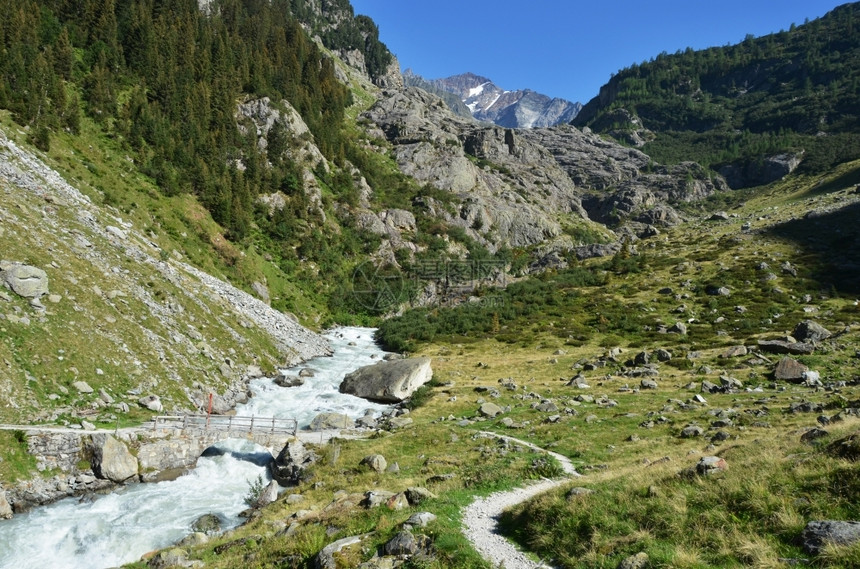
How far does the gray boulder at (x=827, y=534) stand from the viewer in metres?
8.02

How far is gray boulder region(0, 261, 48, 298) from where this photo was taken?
2491cm

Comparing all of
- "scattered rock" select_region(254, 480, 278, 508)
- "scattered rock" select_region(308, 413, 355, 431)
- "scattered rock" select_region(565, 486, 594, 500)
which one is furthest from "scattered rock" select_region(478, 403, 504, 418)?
"scattered rock" select_region(565, 486, 594, 500)

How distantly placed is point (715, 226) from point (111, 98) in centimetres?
14662

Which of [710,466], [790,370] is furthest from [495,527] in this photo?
[790,370]

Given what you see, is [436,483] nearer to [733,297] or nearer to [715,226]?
[733,297]

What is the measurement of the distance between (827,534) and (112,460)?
2737 centimetres

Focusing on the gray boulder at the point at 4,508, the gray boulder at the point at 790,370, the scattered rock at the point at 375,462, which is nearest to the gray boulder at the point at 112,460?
the gray boulder at the point at 4,508

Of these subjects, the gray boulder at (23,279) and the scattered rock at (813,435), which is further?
the gray boulder at (23,279)

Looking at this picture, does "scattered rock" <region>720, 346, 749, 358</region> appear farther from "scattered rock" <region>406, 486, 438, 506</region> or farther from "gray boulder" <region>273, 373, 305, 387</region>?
"gray boulder" <region>273, 373, 305, 387</region>

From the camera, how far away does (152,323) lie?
105 ft

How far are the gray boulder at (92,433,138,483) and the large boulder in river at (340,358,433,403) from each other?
67.5 feet

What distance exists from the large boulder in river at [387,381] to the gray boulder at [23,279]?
23924mm

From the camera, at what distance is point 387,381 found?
4141 centimetres

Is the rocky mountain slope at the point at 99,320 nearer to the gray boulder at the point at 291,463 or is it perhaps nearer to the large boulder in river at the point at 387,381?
the gray boulder at the point at 291,463
